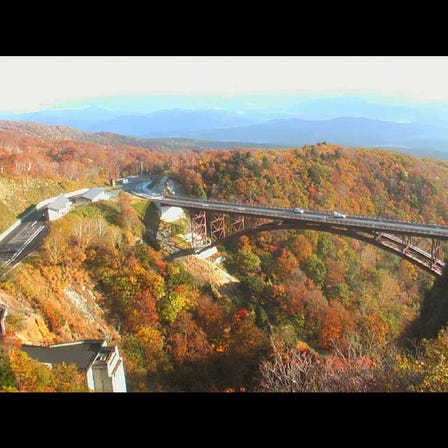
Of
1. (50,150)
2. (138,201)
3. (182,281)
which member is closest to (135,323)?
(182,281)

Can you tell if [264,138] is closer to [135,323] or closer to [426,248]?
[426,248]

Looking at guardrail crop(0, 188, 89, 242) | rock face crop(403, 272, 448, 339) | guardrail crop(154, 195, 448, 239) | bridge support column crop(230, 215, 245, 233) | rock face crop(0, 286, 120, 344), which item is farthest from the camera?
bridge support column crop(230, 215, 245, 233)

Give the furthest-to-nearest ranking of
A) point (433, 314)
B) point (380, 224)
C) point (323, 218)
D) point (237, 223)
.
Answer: point (237, 223) → point (323, 218) → point (380, 224) → point (433, 314)

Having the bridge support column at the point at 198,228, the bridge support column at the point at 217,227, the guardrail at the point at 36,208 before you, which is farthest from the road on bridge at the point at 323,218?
the guardrail at the point at 36,208

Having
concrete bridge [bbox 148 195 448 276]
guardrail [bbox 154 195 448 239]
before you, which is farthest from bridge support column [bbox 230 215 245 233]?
guardrail [bbox 154 195 448 239]

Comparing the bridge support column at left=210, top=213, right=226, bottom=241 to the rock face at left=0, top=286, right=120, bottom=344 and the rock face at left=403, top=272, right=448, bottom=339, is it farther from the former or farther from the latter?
the rock face at left=403, top=272, right=448, bottom=339

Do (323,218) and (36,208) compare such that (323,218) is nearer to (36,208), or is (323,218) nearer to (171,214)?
(171,214)

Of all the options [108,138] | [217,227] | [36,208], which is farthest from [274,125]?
[36,208]
